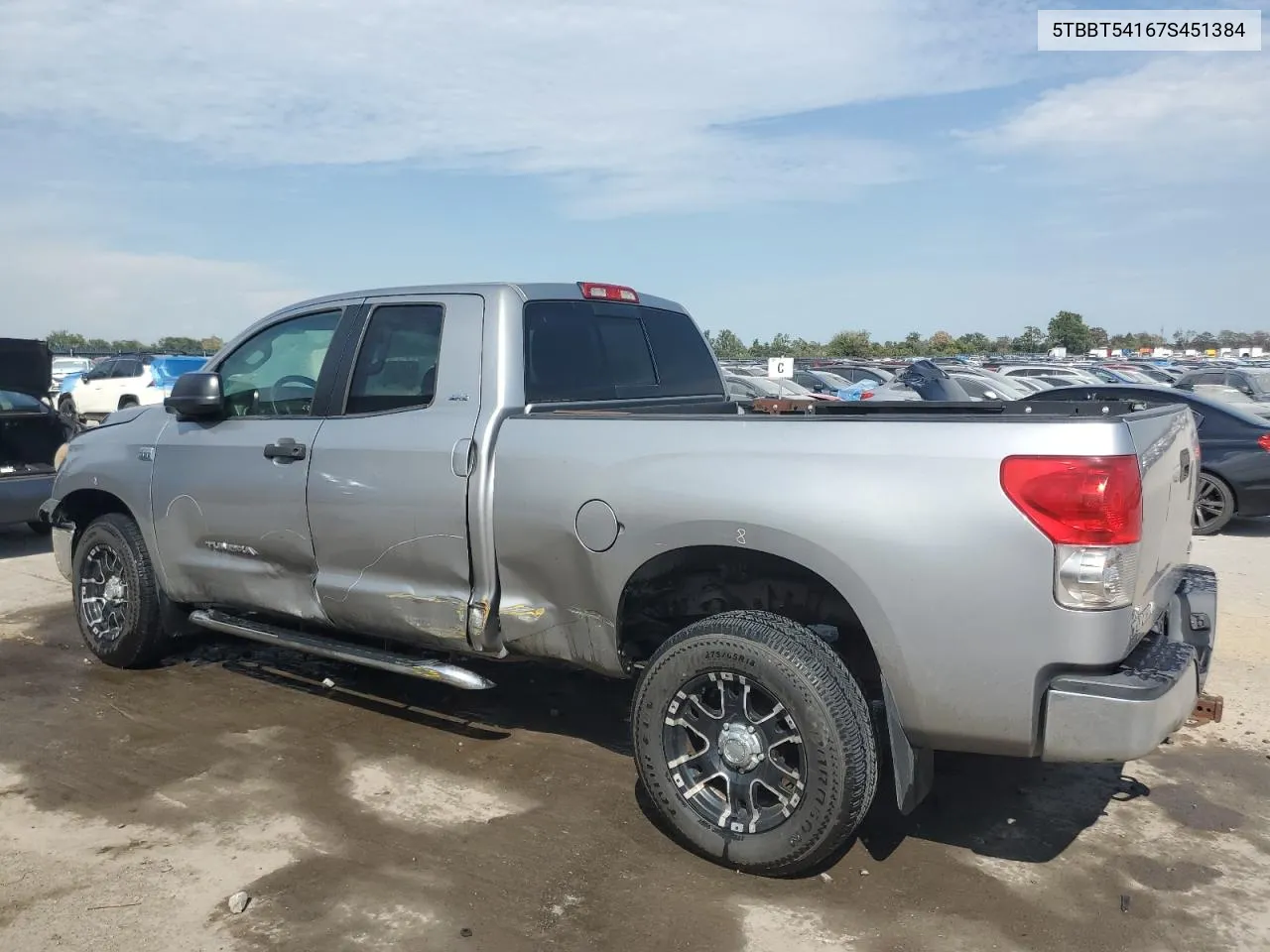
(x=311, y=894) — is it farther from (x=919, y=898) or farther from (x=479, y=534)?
(x=919, y=898)

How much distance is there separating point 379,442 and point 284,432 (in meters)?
0.68

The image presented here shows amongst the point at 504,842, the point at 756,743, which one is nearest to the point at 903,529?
the point at 756,743

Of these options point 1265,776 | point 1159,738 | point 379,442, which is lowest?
point 1265,776

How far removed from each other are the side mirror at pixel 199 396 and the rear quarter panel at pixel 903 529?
2206mm

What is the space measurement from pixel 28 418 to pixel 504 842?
26.7 feet

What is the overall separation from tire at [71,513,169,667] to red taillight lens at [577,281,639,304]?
2.80 metres

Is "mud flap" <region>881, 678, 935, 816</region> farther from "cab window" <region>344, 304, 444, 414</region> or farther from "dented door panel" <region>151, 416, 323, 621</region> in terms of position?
"dented door panel" <region>151, 416, 323, 621</region>

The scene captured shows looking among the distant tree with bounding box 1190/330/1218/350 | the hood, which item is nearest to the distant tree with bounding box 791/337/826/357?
the distant tree with bounding box 1190/330/1218/350

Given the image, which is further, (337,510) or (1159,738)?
(337,510)

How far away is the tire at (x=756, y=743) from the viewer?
3266 millimetres

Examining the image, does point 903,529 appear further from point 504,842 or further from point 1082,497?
point 504,842

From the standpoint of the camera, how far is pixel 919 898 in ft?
11.0

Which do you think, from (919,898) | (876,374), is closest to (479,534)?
(919,898)

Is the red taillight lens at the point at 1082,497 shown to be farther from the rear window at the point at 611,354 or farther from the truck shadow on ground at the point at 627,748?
the rear window at the point at 611,354
